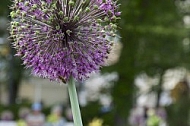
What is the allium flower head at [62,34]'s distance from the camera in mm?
2492

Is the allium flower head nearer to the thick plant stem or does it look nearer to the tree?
the thick plant stem

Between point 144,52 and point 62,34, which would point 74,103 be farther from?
point 144,52

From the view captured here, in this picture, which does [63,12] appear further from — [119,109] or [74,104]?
[119,109]

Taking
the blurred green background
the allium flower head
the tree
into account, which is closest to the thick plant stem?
the allium flower head

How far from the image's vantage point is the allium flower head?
8.18ft

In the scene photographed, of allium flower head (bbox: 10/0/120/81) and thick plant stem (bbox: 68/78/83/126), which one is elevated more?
allium flower head (bbox: 10/0/120/81)

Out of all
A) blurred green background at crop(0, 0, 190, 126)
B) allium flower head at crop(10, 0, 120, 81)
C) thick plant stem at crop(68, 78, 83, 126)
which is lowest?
blurred green background at crop(0, 0, 190, 126)

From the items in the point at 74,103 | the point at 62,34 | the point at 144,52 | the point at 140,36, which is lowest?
the point at 144,52

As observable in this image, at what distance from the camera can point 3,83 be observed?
24391mm

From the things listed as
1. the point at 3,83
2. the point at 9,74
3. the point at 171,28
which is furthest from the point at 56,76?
the point at 3,83

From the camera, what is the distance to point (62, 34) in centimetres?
249

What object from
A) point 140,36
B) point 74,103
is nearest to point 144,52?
point 140,36

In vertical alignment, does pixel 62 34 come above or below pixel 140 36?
above

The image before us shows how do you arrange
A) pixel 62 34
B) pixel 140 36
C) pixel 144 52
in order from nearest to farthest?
pixel 62 34 < pixel 140 36 < pixel 144 52
